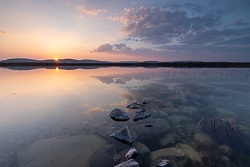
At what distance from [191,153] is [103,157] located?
255 centimetres

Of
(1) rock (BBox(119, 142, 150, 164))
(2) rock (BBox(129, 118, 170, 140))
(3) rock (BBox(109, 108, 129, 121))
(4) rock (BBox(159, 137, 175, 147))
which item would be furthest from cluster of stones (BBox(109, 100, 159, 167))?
(4) rock (BBox(159, 137, 175, 147))

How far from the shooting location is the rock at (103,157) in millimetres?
2971

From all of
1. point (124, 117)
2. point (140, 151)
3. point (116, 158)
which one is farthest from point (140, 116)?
point (116, 158)

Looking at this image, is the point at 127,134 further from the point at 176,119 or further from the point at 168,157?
the point at 176,119

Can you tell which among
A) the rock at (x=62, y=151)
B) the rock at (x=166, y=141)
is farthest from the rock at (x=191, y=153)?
the rock at (x=62, y=151)

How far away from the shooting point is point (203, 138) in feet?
13.2

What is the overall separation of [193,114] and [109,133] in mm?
4440

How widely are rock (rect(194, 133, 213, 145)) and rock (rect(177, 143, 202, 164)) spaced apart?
0.62 m

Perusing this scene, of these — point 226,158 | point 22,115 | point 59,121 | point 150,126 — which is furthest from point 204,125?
point 22,115

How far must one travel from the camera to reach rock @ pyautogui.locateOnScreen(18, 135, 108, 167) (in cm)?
299

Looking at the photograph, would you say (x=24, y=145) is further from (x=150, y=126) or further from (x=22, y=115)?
(x=150, y=126)

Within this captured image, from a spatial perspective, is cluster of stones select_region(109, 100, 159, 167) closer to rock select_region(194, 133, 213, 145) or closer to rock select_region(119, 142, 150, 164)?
rock select_region(119, 142, 150, 164)

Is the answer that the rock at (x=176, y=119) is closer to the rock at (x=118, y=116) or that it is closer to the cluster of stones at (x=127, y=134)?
the cluster of stones at (x=127, y=134)

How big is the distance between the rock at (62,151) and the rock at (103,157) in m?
0.14
